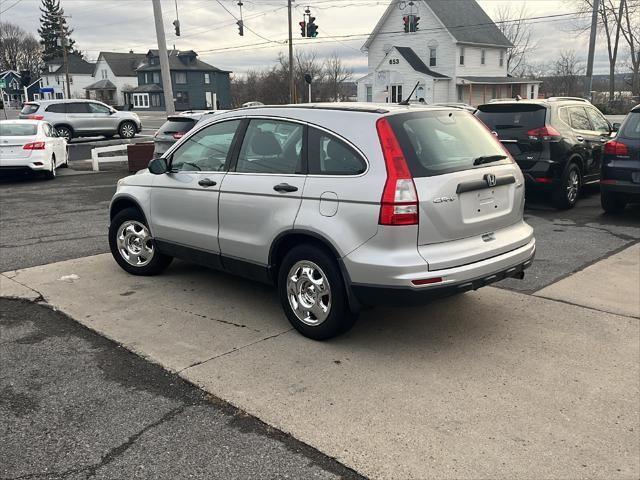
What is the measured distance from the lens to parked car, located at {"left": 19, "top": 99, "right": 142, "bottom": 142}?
81.7ft

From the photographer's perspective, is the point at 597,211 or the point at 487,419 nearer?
the point at 487,419

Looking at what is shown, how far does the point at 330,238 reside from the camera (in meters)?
4.16

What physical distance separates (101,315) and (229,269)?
1.16m

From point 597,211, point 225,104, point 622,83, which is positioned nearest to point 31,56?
point 225,104

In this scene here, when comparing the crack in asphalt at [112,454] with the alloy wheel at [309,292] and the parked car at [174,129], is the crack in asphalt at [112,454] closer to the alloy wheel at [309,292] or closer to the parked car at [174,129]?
the alloy wheel at [309,292]

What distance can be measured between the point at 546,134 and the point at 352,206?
631cm

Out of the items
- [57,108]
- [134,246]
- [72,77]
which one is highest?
[72,77]

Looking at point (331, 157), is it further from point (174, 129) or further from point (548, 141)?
point (174, 129)

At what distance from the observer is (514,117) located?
9602 millimetres

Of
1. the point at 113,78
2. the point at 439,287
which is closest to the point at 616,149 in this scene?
the point at 439,287

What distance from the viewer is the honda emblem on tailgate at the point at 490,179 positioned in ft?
14.2

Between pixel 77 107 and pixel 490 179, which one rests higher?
pixel 77 107

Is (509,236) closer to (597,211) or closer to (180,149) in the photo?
(180,149)

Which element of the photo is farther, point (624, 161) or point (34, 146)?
point (34, 146)
